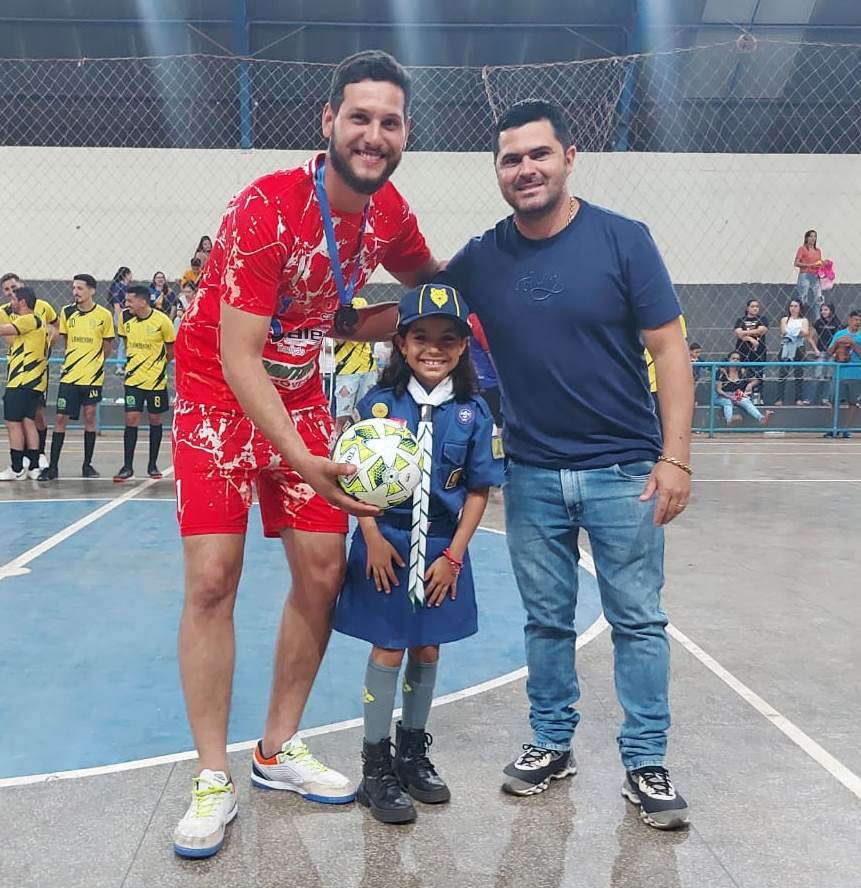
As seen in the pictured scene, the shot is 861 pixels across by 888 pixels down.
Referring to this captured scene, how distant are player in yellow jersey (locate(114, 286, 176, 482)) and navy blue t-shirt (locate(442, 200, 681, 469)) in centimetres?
735

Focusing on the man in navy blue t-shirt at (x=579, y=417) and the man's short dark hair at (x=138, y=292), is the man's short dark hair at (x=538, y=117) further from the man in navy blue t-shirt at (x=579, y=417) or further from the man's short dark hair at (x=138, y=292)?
the man's short dark hair at (x=138, y=292)

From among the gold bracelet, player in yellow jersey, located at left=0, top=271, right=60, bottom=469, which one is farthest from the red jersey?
player in yellow jersey, located at left=0, top=271, right=60, bottom=469

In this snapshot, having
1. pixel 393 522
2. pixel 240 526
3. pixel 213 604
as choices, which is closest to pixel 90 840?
pixel 213 604

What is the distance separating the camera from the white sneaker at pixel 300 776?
10.2ft

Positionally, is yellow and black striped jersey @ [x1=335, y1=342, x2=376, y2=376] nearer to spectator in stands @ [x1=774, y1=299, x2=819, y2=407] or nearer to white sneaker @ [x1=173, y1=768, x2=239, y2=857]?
spectator in stands @ [x1=774, y1=299, x2=819, y2=407]

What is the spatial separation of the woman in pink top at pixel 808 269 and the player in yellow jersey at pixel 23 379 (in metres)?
10.7

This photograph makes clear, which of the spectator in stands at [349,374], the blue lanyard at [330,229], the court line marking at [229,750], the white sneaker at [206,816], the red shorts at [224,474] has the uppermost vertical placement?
the blue lanyard at [330,229]

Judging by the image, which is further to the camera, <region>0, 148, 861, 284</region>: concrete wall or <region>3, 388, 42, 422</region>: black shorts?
<region>0, 148, 861, 284</region>: concrete wall

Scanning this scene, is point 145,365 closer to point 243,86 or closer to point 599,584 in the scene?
point 243,86

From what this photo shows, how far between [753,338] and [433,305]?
1270 centimetres

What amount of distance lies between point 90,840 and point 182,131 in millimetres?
14104

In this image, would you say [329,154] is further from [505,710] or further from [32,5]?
[32,5]

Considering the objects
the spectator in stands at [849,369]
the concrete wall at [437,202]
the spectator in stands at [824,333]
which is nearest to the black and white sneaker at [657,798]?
the spectator in stands at [849,369]

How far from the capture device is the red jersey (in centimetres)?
279
